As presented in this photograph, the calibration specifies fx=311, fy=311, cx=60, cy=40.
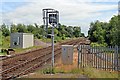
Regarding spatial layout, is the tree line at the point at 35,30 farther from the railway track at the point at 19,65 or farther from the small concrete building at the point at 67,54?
the small concrete building at the point at 67,54

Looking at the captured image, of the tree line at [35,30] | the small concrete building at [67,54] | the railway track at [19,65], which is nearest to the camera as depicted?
the railway track at [19,65]

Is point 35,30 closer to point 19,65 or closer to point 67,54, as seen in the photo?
point 19,65

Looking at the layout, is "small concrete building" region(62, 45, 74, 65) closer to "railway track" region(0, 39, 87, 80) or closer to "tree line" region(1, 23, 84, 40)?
"railway track" region(0, 39, 87, 80)

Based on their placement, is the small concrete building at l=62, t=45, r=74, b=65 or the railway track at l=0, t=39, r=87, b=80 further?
the small concrete building at l=62, t=45, r=74, b=65

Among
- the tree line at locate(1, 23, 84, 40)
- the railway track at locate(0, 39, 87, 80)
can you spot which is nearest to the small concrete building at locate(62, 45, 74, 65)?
the railway track at locate(0, 39, 87, 80)

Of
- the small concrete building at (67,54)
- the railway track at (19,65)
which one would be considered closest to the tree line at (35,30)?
the railway track at (19,65)

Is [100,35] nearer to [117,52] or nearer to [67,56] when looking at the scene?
[67,56]

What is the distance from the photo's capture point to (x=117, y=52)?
53.0 ft

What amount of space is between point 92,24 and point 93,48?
2002 inches

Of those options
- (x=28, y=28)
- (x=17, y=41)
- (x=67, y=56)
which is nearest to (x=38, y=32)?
(x=28, y=28)

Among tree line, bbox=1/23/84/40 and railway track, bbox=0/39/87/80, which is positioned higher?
tree line, bbox=1/23/84/40

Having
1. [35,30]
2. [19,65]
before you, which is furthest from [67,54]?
[35,30]

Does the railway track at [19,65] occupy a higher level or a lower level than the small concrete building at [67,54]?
lower

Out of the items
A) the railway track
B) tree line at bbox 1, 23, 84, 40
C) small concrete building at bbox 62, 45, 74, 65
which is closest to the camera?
the railway track
